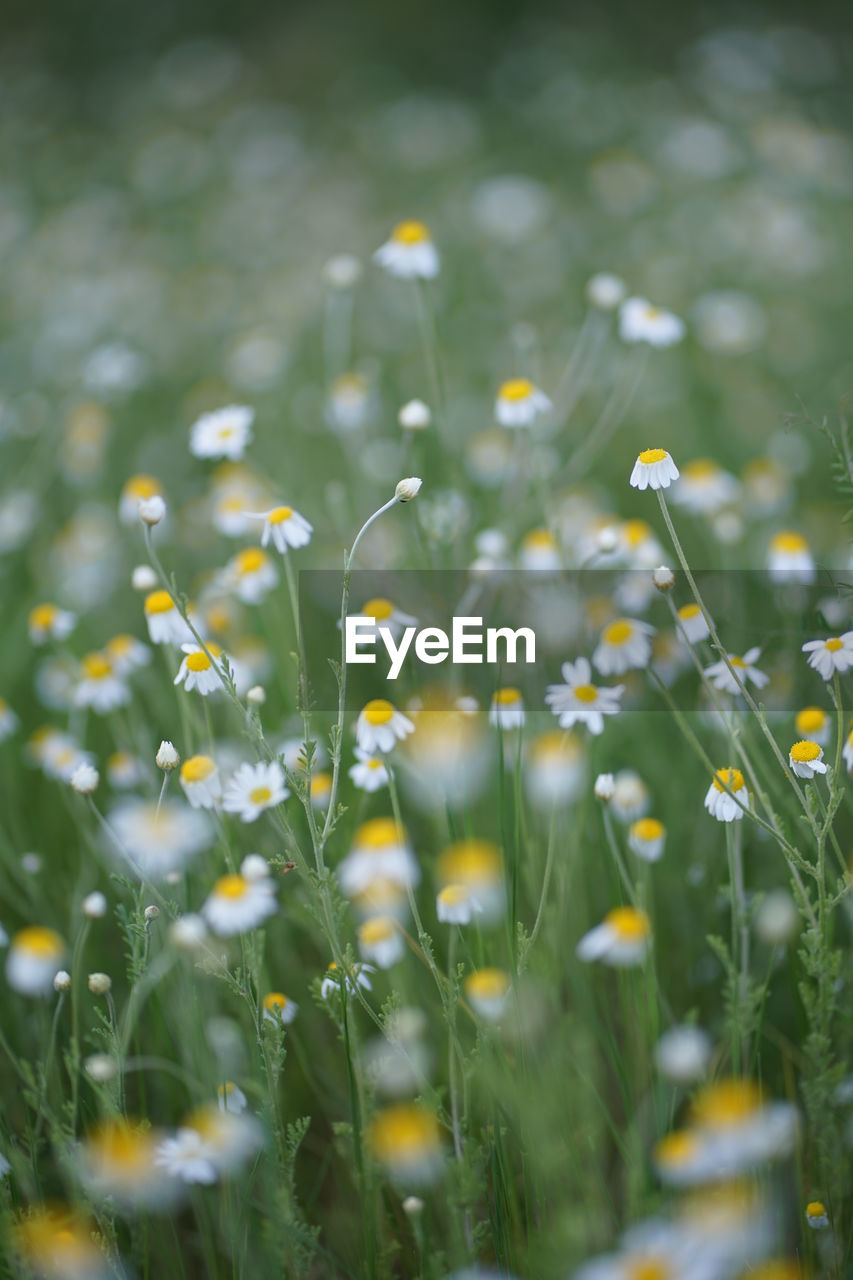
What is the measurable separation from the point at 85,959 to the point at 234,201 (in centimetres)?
538

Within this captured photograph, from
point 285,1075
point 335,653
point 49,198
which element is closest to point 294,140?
point 49,198

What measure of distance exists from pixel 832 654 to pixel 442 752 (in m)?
0.69

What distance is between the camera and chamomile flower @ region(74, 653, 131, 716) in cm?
221

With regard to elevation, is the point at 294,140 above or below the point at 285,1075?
above

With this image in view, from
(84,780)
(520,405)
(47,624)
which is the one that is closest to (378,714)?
(84,780)

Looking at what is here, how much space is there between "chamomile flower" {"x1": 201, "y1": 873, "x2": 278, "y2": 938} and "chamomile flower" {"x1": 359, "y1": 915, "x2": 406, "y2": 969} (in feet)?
0.62

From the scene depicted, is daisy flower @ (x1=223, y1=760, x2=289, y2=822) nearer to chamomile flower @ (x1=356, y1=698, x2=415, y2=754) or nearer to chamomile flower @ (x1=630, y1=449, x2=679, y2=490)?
chamomile flower @ (x1=356, y1=698, x2=415, y2=754)

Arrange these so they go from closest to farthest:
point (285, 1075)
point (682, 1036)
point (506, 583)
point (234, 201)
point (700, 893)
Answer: point (682, 1036) → point (285, 1075) → point (700, 893) → point (506, 583) → point (234, 201)

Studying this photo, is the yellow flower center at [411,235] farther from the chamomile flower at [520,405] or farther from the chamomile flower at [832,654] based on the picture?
the chamomile flower at [832,654]

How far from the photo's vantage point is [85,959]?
210 cm

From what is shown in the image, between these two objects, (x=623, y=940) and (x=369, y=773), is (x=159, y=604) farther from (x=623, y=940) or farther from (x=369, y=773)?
(x=623, y=940)

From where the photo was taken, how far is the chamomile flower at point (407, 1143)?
4.58 feet

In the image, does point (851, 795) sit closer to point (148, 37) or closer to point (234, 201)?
point (234, 201)

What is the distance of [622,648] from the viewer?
6.32 ft
